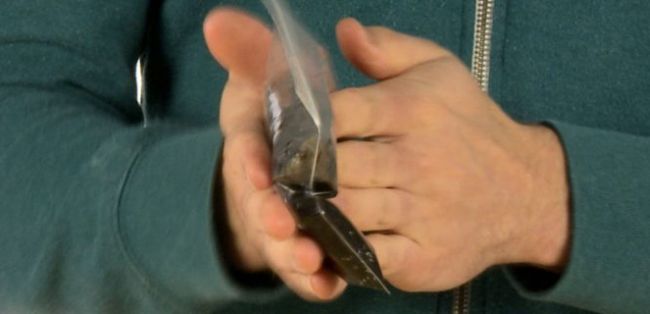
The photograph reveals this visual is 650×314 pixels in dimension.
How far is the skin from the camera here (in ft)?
1.46

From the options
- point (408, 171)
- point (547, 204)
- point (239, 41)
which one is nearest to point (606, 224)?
point (547, 204)

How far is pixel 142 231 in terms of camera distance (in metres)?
0.52

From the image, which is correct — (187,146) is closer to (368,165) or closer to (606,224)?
(368,165)

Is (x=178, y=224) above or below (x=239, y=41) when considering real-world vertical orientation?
below

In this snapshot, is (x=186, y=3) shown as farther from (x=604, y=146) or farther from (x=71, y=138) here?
(x=604, y=146)

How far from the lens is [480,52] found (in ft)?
2.05

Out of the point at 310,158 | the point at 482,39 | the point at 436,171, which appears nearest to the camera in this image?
the point at 310,158

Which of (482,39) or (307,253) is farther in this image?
(482,39)

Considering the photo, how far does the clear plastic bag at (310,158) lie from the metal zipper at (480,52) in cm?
23

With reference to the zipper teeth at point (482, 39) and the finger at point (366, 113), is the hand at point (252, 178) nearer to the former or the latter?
the finger at point (366, 113)

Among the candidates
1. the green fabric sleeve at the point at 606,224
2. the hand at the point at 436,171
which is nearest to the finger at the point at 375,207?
the hand at the point at 436,171

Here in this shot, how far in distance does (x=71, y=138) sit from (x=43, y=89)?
0.07 metres

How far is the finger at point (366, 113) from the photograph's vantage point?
45cm

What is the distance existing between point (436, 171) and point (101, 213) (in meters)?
0.21
